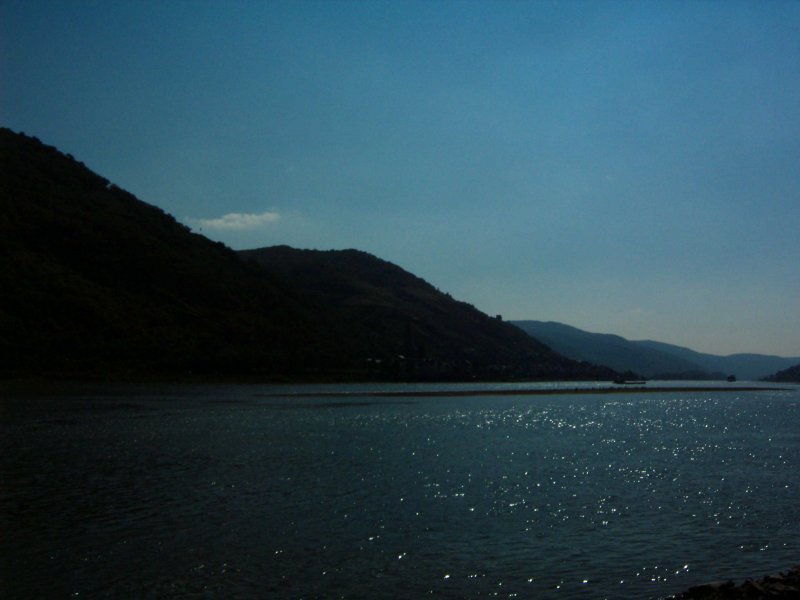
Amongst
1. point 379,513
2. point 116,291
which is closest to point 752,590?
point 379,513

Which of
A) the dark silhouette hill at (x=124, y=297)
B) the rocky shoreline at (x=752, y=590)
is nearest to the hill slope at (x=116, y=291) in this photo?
the dark silhouette hill at (x=124, y=297)

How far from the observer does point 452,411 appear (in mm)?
97938

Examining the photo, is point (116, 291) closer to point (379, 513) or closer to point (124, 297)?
point (124, 297)

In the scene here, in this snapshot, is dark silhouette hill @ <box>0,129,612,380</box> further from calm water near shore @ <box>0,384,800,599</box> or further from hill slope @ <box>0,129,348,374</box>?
calm water near shore @ <box>0,384,800,599</box>

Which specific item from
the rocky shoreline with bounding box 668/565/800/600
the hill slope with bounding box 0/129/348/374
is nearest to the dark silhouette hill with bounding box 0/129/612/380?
the hill slope with bounding box 0/129/348/374

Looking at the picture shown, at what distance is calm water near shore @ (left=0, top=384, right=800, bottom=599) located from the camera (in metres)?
20.0

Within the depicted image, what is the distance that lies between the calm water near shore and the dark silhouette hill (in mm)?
64391

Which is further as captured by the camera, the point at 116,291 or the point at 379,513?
the point at 116,291

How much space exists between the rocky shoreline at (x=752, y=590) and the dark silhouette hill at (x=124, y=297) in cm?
10695

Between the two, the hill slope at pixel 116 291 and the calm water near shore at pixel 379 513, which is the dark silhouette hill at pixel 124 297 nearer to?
the hill slope at pixel 116 291

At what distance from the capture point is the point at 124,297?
140 meters

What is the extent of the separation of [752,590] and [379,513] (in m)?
14.1

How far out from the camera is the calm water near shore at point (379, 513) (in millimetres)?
19984

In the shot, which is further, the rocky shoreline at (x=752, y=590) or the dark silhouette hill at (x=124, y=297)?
the dark silhouette hill at (x=124, y=297)
